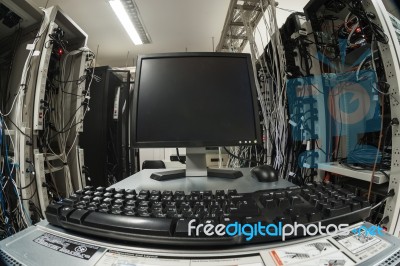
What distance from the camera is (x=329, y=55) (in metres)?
1.13

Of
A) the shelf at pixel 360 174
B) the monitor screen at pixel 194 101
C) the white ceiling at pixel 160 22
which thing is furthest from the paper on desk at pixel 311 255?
the white ceiling at pixel 160 22

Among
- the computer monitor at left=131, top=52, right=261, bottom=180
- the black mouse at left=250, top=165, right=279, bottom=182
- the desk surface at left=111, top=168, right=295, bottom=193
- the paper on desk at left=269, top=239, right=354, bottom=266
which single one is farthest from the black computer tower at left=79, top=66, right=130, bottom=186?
the paper on desk at left=269, top=239, right=354, bottom=266

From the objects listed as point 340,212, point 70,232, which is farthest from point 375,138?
point 70,232

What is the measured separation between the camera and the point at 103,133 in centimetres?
218

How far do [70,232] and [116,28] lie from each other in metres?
3.71

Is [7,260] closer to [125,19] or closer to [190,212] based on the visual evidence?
[190,212]

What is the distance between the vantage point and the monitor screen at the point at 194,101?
2.15 ft

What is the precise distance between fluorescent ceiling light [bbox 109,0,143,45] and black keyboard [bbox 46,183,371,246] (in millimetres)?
2754

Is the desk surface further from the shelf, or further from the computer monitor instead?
the shelf

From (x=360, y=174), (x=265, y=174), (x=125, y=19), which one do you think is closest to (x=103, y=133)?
(x=125, y=19)

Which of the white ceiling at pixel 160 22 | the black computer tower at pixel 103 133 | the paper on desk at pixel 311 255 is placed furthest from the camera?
the white ceiling at pixel 160 22

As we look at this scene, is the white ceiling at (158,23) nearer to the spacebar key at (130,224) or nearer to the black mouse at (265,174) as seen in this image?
the black mouse at (265,174)

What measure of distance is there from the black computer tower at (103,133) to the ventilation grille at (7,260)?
2040 mm

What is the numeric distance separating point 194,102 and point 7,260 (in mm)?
562
